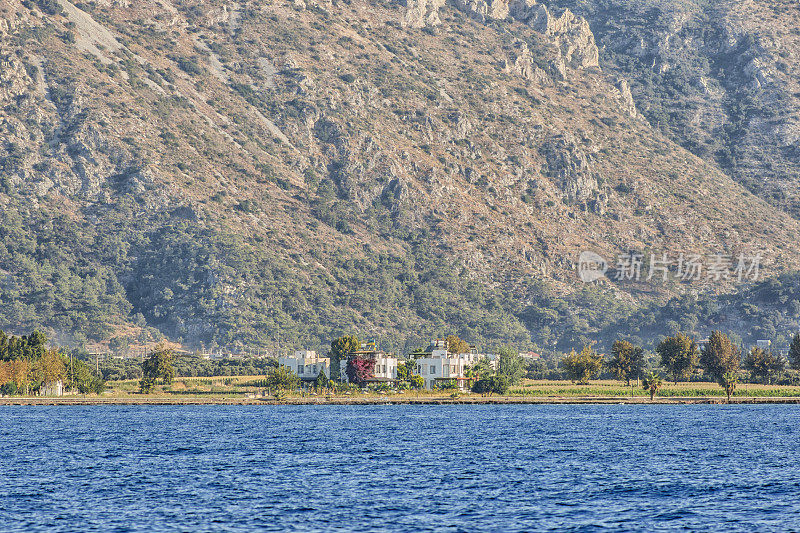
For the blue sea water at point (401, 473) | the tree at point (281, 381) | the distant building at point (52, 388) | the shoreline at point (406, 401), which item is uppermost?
the tree at point (281, 381)

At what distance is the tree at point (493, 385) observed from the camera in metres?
195

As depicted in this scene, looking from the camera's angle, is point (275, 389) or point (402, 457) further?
point (275, 389)

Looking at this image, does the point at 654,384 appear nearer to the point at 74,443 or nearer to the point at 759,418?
the point at 759,418

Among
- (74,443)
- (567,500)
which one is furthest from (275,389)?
(567,500)

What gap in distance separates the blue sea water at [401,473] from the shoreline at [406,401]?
2697cm

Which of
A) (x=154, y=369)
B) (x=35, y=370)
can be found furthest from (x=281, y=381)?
(x=35, y=370)

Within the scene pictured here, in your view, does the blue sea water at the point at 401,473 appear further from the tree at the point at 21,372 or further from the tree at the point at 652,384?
the tree at the point at 652,384

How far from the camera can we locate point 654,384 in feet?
601

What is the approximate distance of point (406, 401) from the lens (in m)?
182

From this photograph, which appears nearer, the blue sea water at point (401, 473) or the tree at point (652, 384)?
the blue sea water at point (401, 473)

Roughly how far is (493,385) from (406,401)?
19.9 m

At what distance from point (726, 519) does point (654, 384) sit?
12076 cm

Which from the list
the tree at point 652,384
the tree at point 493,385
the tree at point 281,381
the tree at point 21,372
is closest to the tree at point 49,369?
the tree at point 21,372

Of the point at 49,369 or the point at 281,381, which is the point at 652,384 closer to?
the point at 281,381
